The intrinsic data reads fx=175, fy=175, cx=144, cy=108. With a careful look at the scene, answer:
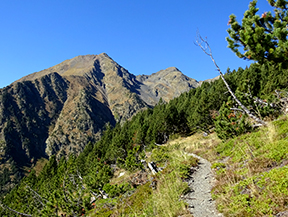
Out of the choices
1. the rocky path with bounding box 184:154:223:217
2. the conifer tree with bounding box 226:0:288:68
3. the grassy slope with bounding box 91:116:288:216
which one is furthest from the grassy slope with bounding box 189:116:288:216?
the conifer tree with bounding box 226:0:288:68

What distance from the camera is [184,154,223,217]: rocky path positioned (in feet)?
18.8

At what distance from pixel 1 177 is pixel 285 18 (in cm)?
19415

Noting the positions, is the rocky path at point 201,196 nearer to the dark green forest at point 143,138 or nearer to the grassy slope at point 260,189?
the grassy slope at point 260,189

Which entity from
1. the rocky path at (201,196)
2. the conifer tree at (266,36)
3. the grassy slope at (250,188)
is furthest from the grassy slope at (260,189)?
the conifer tree at (266,36)

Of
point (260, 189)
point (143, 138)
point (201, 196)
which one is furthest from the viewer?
point (143, 138)

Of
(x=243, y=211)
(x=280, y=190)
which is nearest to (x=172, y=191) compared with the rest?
(x=243, y=211)

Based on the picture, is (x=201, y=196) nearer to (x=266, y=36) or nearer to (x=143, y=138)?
(x=266, y=36)

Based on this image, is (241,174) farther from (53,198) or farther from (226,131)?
(53,198)

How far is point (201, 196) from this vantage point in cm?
706

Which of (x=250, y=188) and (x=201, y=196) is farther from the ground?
(x=250, y=188)

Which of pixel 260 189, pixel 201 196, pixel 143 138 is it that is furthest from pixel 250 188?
pixel 143 138

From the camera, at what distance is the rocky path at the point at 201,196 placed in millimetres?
5736

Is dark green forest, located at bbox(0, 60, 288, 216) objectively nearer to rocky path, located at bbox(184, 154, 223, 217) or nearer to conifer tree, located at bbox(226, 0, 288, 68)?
conifer tree, located at bbox(226, 0, 288, 68)

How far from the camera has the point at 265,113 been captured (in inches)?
→ 548
